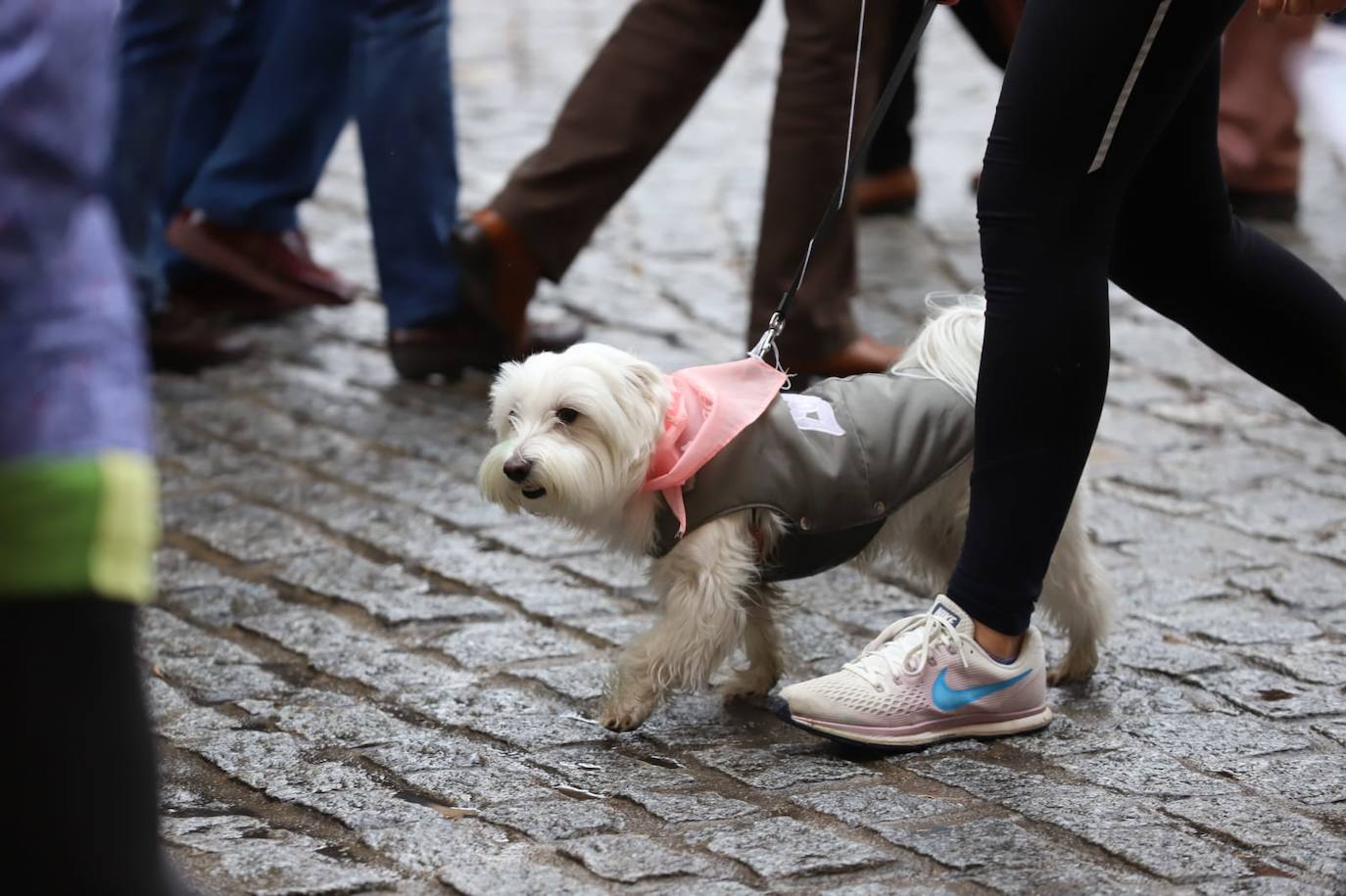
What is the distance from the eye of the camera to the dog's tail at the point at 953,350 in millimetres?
3268

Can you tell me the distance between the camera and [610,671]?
3.16 metres

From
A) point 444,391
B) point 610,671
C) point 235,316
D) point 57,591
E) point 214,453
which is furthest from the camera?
point 235,316

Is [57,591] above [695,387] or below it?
above

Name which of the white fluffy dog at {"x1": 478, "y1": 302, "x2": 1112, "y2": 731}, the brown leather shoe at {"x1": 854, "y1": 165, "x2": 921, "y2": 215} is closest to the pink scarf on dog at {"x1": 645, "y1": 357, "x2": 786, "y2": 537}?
the white fluffy dog at {"x1": 478, "y1": 302, "x2": 1112, "y2": 731}

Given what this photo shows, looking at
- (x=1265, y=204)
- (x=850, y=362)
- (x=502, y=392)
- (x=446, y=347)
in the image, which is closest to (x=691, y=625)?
(x=502, y=392)

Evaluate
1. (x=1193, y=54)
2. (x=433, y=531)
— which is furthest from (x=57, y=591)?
(x=433, y=531)

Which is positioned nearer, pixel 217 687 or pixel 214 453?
pixel 217 687

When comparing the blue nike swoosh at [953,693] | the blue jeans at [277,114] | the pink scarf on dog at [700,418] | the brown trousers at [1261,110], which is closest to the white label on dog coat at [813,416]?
the pink scarf on dog at [700,418]

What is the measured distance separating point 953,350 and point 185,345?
116 inches

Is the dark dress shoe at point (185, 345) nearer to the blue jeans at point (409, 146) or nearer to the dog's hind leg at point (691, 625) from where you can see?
the blue jeans at point (409, 146)

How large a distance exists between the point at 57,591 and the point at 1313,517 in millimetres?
3453

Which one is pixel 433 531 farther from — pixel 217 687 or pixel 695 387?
pixel 695 387

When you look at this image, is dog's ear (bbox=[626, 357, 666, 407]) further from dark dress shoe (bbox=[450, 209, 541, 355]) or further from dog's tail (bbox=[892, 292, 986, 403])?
dark dress shoe (bbox=[450, 209, 541, 355])

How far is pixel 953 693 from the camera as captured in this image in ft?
9.89
